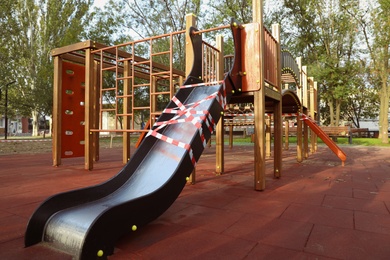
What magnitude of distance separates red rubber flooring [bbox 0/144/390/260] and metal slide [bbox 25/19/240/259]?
0.17 metres

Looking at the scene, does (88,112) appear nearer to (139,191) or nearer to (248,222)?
(139,191)

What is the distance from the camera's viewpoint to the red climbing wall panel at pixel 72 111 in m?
6.50

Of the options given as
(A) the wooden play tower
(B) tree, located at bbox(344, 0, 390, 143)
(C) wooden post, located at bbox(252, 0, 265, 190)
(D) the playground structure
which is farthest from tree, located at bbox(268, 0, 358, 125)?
(C) wooden post, located at bbox(252, 0, 265, 190)

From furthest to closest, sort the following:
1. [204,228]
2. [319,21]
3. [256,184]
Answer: [319,21], [256,184], [204,228]

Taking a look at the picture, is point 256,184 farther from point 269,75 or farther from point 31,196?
point 31,196

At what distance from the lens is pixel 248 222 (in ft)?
8.39

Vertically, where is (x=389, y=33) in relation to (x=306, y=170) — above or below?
above

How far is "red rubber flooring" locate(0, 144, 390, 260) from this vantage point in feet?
6.33

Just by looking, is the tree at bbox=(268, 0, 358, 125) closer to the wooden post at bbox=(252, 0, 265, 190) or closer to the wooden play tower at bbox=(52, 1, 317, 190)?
the wooden play tower at bbox=(52, 1, 317, 190)

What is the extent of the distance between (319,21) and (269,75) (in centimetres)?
2026

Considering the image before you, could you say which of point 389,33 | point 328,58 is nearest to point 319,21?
point 328,58

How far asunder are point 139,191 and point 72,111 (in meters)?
4.80

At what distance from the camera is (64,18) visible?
915 inches

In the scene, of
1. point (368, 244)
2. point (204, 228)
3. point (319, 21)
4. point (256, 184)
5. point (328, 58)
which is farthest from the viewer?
point (319, 21)
